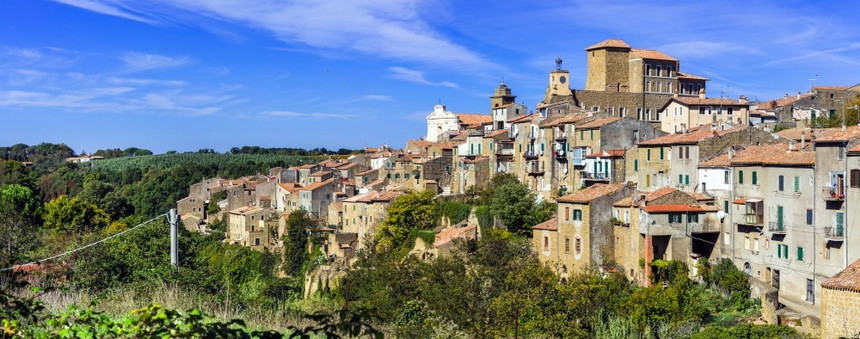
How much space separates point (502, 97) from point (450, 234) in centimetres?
2636

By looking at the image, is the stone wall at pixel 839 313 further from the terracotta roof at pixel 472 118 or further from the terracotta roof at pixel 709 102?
the terracotta roof at pixel 472 118

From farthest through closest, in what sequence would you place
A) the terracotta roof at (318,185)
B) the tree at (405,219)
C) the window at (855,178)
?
the terracotta roof at (318,185) < the tree at (405,219) < the window at (855,178)

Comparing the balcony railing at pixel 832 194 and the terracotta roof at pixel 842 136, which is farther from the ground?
the terracotta roof at pixel 842 136

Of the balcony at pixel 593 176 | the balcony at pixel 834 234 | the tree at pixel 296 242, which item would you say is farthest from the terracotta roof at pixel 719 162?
the tree at pixel 296 242

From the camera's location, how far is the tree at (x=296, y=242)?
2149 inches

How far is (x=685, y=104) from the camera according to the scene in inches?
2064

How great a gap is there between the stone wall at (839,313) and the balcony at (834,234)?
4.03 m

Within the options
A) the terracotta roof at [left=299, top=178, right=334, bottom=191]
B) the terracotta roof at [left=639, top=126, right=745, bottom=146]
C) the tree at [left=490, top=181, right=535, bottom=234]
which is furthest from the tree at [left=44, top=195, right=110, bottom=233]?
the terracotta roof at [left=639, top=126, right=745, bottom=146]

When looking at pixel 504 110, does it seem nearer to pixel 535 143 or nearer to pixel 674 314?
pixel 535 143

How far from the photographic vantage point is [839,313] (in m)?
23.5

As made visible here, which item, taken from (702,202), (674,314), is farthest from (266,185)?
(674,314)

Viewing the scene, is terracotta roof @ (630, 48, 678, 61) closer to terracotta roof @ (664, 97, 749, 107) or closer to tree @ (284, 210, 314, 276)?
terracotta roof @ (664, 97, 749, 107)

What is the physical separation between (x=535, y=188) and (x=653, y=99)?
15708mm

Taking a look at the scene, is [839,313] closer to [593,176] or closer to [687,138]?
[687,138]
